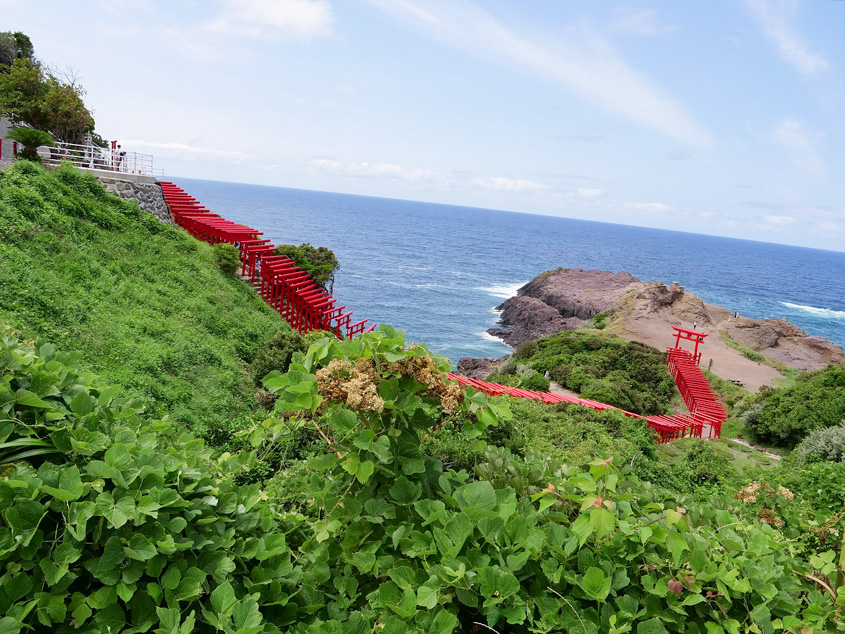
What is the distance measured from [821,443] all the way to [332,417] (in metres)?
12.3

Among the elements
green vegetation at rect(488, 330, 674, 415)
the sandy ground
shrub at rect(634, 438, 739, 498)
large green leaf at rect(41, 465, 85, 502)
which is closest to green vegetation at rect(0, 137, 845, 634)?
large green leaf at rect(41, 465, 85, 502)

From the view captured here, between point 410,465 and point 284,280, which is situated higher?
point 410,465

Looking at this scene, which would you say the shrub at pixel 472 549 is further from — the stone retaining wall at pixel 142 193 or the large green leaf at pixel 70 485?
the stone retaining wall at pixel 142 193

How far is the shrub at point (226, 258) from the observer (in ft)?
61.9

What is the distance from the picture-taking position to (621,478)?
2.51 metres

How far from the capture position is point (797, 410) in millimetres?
16203

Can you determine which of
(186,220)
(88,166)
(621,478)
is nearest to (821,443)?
(621,478)

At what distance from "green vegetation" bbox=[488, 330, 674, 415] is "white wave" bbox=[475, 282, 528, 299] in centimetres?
3868

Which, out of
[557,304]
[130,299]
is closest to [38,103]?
[130,299]

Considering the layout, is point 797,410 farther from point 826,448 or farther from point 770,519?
point 770,519

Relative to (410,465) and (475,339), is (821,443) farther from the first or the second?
(475,339)

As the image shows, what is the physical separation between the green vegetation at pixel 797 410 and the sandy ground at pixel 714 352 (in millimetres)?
9048

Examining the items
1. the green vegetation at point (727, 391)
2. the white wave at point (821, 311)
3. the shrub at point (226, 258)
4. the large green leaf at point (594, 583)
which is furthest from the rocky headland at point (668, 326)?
the white wave at point (821, 311)

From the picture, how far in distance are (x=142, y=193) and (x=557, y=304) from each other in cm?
4203
